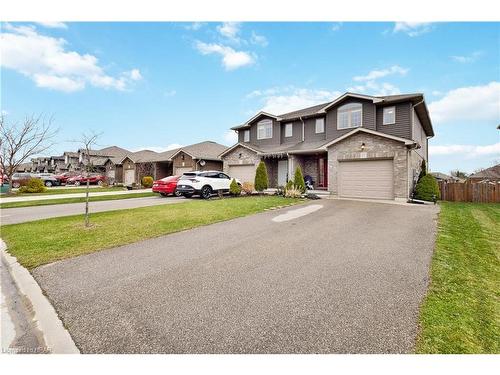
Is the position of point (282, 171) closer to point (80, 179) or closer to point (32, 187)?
point (32, 187)

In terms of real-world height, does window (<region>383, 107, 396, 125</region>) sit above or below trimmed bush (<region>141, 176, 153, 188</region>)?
above

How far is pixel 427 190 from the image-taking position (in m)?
13.4

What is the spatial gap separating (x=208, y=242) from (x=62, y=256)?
9.80ft

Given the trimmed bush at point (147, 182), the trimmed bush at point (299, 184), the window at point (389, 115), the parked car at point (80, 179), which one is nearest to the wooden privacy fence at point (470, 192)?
the window at point (389, 115)

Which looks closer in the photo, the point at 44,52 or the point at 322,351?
the point at 322,351

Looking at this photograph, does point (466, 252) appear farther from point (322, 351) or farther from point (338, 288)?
point (322, 351)

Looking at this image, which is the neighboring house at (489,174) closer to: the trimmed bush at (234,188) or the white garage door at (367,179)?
the white garage door at (367,179)

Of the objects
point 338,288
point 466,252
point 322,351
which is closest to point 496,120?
point 466,252

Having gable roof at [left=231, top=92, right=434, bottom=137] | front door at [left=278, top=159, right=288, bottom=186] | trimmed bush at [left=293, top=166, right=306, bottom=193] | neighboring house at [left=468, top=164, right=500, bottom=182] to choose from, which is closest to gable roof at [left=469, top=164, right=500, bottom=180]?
neighboring house at [left=468, top=164, right=500, bottom=182]

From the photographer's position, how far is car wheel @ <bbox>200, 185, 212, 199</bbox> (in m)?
15.2

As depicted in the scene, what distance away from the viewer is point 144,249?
5387mm

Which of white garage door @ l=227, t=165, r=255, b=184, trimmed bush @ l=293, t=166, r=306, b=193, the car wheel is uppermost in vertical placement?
white garage door @ l=227, t=165, r=255, b=184

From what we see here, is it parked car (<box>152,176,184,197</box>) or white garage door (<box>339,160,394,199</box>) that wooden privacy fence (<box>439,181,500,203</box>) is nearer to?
white garage door (<box>339,160,394,199</box>)

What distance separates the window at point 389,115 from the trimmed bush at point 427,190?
170 inches
